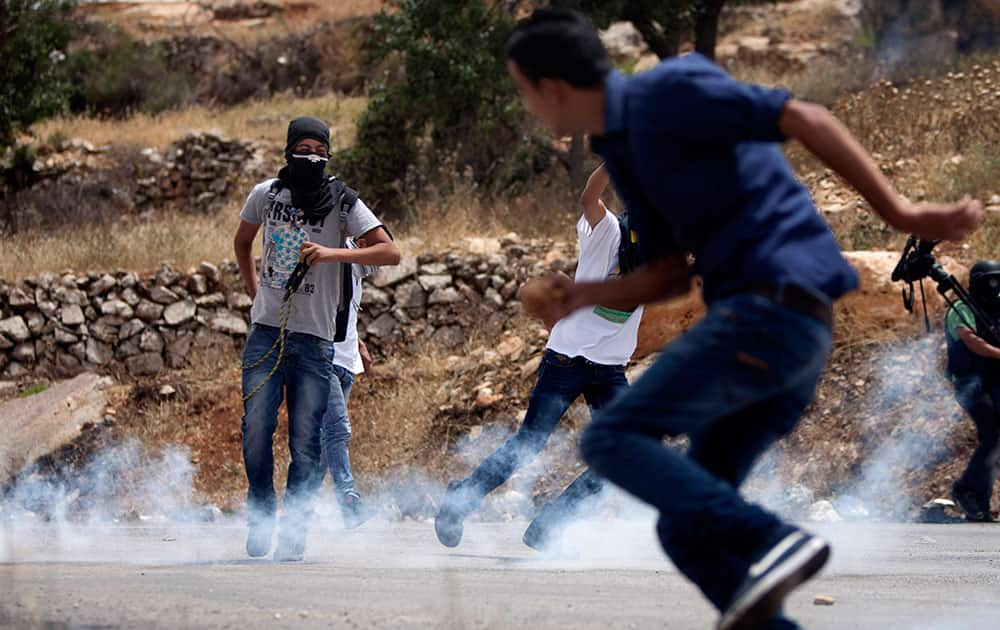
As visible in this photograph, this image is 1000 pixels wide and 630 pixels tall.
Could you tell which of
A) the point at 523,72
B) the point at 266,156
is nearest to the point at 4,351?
the point at 266,156

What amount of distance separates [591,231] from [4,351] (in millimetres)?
10118

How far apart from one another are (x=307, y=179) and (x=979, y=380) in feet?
17.3

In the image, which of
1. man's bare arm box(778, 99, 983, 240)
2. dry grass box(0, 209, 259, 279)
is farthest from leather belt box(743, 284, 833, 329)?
dry grass box(0, 209, 259, 279)

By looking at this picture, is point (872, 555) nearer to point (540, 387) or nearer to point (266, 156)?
point (540, 387)

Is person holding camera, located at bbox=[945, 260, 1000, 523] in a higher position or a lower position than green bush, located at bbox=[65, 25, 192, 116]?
higher

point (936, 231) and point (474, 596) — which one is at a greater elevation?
point (936, 231)

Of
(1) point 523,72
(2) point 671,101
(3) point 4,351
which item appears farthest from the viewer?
(3) point 4,351

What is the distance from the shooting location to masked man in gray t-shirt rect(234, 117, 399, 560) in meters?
6.15

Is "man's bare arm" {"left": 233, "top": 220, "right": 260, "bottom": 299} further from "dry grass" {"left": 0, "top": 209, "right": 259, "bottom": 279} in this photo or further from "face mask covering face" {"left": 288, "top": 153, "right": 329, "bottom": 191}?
"dry grass" {"left": 0, "top": 209, "right": 259, "bottom": 279}

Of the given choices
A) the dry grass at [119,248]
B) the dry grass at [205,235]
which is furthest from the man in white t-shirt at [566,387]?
the dry grass at [119,248]

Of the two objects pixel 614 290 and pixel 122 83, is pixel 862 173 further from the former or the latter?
pixel 122 83

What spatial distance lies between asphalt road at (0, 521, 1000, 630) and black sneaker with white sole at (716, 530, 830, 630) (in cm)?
108

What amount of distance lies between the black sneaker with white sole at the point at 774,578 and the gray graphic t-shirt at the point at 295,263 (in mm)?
3686

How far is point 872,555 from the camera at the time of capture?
260 inches
